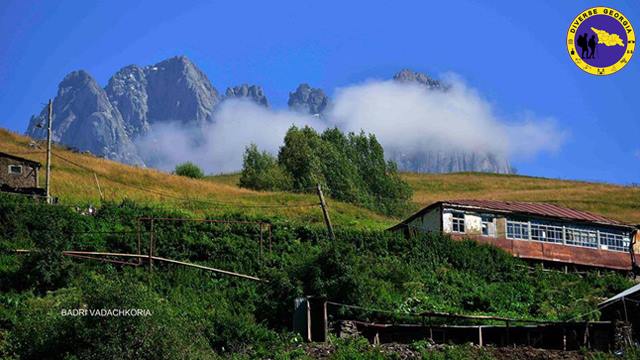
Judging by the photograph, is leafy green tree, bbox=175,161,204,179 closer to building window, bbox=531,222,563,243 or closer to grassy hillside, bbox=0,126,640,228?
grassy hillside, bbox=0,126,640,228

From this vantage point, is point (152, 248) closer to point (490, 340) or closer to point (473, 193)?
point (490, 340)

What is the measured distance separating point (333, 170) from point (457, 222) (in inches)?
1506

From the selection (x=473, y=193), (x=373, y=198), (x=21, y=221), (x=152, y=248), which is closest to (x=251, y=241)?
(x=152, y=248)

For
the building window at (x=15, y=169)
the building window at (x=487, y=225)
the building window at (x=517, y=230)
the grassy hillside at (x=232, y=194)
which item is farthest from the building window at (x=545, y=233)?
the building window at (x=15, y=169)

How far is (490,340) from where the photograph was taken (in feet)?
138

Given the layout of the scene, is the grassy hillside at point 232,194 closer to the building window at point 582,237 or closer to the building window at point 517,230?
the building window at point 517,230

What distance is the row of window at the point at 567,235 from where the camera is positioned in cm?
6141

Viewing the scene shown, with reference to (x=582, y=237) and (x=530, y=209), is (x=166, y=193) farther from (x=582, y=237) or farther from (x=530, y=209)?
(x=582, y=237)

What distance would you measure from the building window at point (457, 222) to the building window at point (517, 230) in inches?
112

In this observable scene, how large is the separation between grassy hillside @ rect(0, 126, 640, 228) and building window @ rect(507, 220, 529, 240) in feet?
43.3

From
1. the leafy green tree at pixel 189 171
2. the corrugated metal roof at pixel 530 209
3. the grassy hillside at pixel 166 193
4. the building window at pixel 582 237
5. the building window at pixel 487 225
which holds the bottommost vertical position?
the building window at pixel 582 237

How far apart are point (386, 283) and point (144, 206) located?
17462mm

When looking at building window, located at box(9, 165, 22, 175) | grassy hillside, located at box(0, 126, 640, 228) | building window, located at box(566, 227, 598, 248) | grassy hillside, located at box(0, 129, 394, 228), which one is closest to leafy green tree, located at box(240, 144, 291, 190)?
grassy hillside, located at box(0, 126, 640, 228)

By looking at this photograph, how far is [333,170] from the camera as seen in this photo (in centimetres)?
9875
